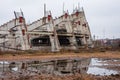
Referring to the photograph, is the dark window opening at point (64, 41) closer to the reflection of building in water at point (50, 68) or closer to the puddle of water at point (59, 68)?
the puddle of water at point (59, 68)

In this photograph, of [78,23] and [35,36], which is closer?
[35,36]

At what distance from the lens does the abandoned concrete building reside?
4322cm

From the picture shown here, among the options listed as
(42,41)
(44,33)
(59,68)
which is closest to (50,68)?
(59,68)

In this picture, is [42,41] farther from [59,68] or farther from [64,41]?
[59,68]

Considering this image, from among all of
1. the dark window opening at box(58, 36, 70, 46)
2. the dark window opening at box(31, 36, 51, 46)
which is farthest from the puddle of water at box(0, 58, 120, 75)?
the dark window opening at box(58, 36, 70, 46)

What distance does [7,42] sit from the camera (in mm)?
43500

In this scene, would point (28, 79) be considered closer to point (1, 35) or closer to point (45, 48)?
point (1, 35)

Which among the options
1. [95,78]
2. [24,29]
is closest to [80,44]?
[24,29]

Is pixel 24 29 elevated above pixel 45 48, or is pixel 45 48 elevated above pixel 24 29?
pixel 24 29

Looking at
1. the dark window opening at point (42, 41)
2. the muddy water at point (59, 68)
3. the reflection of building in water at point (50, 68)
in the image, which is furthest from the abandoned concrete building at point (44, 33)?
the reflection of building in water at point (50, 68)

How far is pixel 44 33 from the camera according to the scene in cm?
4747

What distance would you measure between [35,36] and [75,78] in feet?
104

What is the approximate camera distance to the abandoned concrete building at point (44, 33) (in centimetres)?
4322

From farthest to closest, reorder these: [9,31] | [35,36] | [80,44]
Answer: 1. [80,44]
2. [35,36]
3. [9,31]
